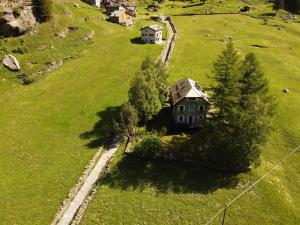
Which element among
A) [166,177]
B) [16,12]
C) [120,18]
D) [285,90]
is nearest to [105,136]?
[166,177]

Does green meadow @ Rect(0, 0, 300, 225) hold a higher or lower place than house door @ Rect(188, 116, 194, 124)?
lower

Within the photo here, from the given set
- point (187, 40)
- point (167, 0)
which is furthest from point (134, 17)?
point (167, 0)

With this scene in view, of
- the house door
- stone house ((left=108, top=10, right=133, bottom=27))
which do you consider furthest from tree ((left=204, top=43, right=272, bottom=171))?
stone house ((left=108, top=10, right=133, bottom=27))

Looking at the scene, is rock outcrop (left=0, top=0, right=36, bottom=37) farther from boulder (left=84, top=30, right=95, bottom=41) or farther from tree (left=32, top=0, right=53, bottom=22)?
boulder (left=84, top=30, right=95, bottom=41)

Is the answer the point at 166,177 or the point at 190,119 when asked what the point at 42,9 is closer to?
the point at 190,119

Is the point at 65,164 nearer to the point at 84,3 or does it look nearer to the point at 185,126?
the point at 185,126

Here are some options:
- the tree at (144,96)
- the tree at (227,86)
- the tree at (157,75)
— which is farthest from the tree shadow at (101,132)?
the tree at (227,86)

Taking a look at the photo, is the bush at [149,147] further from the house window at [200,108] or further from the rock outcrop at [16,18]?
the rock outcrop at [16,18]
